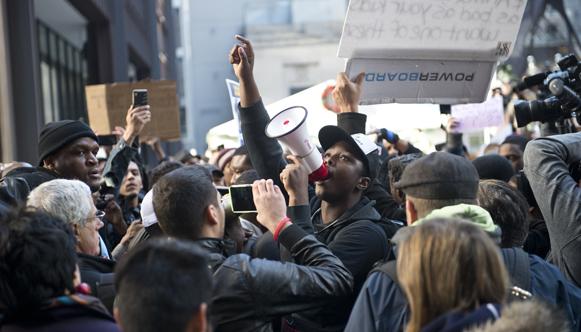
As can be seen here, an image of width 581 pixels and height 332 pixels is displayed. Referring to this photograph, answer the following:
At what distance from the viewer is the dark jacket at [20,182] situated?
15.3 ft

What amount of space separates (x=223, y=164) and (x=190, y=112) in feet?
126

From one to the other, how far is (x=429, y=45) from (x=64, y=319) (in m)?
3.62

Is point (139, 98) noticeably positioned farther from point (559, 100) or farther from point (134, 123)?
point (559, 100)

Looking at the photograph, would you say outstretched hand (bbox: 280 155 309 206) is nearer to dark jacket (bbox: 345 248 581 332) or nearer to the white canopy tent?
dark jacket (bbox: 345 248 581 332)

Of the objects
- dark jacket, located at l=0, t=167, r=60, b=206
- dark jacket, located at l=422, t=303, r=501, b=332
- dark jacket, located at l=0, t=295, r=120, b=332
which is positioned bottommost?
dark jacket, located at l=0, t=295, r=120, b=332

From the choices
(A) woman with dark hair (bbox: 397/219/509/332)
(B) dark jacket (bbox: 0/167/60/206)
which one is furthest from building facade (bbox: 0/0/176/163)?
(A) woman with dark hair (bbox: 397/219/509/332)

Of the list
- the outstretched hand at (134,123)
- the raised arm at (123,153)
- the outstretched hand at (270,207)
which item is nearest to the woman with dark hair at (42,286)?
the outstretched hand at (270,207)

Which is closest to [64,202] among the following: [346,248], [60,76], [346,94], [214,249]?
[214,249]

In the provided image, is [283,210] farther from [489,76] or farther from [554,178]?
[489,76]

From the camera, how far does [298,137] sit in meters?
4.26

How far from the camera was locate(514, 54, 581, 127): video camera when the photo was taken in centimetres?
498

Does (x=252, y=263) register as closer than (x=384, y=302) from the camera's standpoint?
No

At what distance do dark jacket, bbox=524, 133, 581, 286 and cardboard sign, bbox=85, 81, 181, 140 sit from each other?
5.31 metres

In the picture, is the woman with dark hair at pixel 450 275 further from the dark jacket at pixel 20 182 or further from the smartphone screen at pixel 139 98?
the smartphone screen at pixel 139 98
